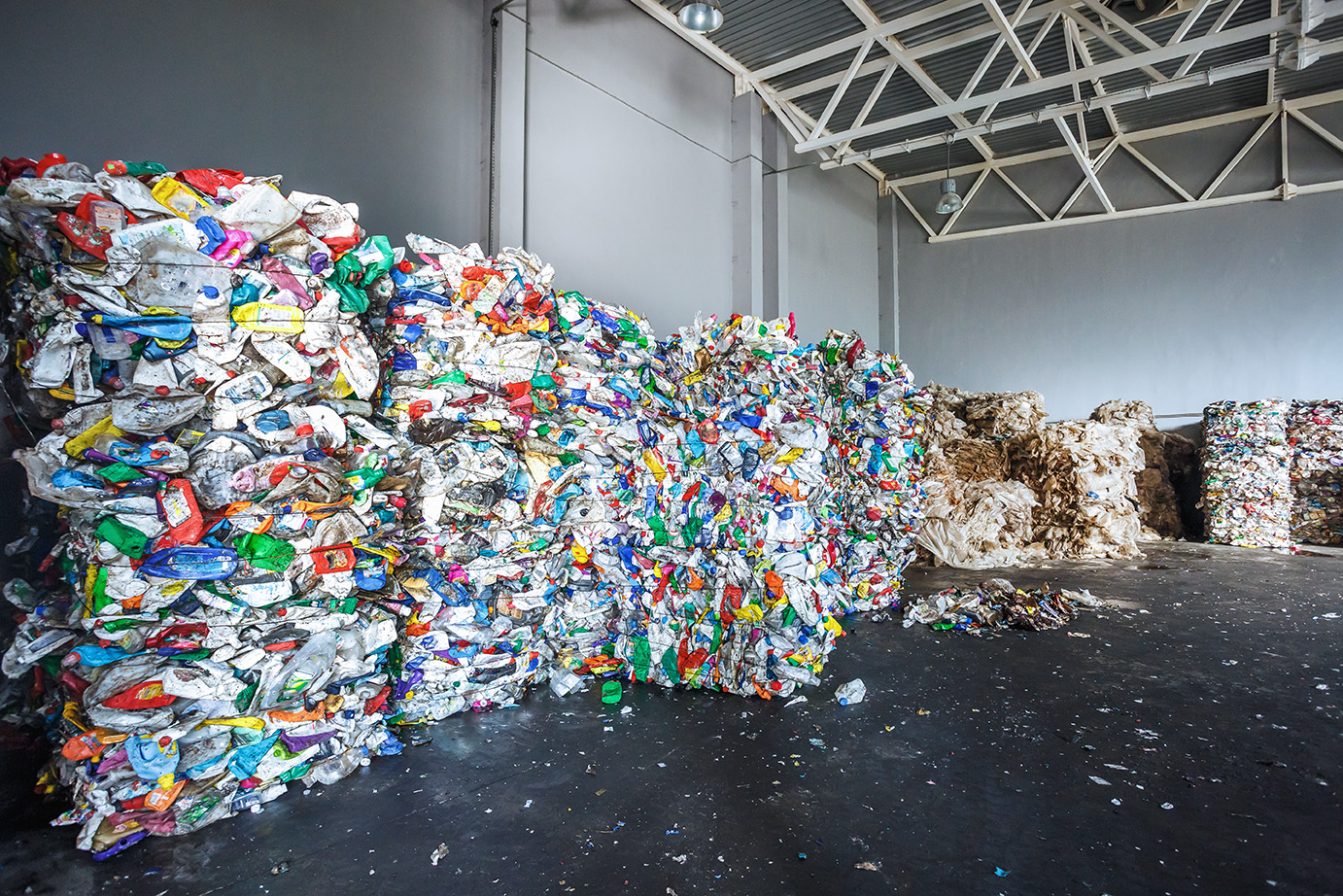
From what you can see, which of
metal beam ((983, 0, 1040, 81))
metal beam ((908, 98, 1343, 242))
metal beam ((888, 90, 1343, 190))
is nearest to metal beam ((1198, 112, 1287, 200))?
metal beam ((908, 98, 1343, 242))

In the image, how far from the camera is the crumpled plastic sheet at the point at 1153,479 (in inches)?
306

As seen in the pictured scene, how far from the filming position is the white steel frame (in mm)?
5633

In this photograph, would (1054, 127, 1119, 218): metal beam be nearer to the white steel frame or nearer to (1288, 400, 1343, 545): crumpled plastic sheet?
the white steel frame

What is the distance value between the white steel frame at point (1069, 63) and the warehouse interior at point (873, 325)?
59 mm

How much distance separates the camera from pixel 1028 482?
21.2 ft

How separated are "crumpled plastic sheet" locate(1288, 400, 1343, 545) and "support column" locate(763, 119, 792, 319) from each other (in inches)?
230

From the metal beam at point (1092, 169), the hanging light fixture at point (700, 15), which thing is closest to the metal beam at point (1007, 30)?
the metal beam at point (1092, 169)

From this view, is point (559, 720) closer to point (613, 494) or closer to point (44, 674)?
point (613, 494)

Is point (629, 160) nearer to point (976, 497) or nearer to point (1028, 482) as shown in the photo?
point (976, 497)

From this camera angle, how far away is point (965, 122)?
8508 millimetres

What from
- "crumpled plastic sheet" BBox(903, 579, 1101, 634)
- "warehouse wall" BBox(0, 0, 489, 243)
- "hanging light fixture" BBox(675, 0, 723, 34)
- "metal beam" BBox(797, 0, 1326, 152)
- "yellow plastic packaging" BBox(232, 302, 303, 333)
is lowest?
"crumpled plastic sheet" BBox(903, 579, 1101, 634)

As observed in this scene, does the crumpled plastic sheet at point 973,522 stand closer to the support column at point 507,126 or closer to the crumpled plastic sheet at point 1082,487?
the crumpled plastic sheet at point 1082,487

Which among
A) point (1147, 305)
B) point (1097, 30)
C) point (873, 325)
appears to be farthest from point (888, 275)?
point (1097, 30)

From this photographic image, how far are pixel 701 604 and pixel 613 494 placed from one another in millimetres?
611
